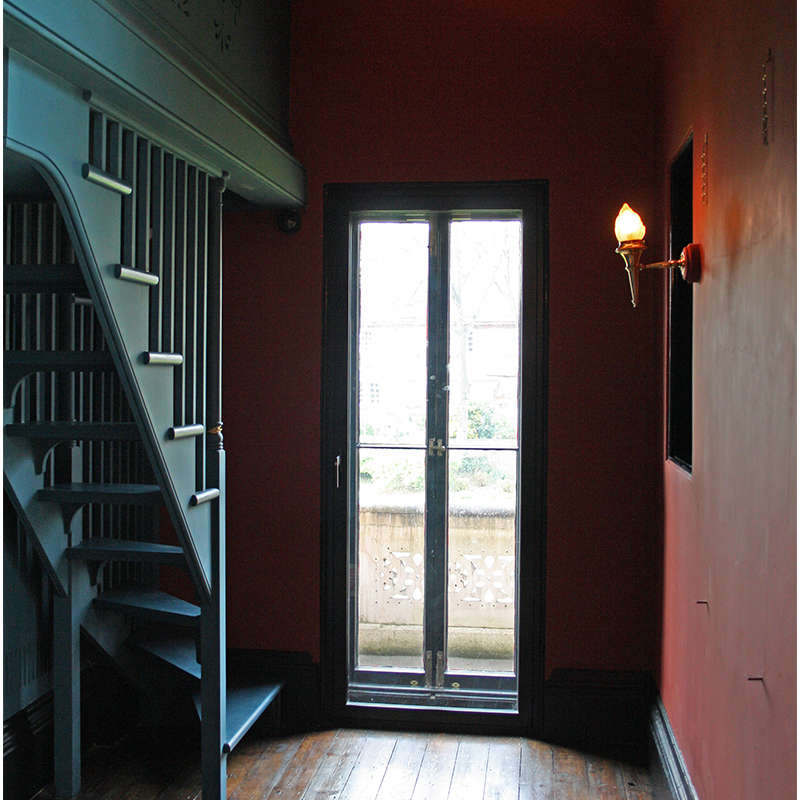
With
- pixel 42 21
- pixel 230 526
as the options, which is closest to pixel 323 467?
pixel 230 526

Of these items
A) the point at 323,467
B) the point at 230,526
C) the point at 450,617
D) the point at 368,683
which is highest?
the point at 323,467

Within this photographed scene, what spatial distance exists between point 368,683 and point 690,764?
1.69m

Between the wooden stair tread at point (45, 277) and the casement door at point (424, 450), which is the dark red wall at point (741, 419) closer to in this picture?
the casement door at point (424, 450)

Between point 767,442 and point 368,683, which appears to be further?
point 368,683

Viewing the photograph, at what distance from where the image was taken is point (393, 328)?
12.6ft

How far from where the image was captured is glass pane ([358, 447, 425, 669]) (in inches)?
152

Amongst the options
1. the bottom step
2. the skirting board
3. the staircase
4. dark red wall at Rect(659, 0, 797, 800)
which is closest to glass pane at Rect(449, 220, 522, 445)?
dark red wall at Rect(659, 0, 797, 800)

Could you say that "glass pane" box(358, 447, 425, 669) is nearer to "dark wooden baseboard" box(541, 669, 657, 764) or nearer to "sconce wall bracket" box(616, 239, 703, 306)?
"dark wooden baseboard" box(541, 669, 657, 764)

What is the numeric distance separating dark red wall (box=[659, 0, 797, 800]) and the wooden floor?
0.60 meters

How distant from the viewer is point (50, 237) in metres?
3.23

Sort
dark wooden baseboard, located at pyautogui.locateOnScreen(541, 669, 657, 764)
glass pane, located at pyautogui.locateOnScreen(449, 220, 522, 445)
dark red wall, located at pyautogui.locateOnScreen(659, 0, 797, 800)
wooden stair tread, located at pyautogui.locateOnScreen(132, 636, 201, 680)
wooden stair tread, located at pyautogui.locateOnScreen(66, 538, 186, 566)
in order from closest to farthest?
1. dark red wall, located at pyautogui.locateOnScreen(659, 0, 797, 800)
2. wooden stair tread, located at pyautogui.locateOnScreen(66, 538, 186, 566)
3. wooden stair tread, located at pyautogui.locateOnScreen(132, 636, 201, 680)
4. dark wooden baseboard, located at pyautogui.locateOnScreen(541, 669, 657, 764)
5. glass pane, located at pyautogui.locateOnScreen(449, 220, 522, 445)

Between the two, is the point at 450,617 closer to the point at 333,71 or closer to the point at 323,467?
the point at 323,467

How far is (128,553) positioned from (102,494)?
0.31 meters

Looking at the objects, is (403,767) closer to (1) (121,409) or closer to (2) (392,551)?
(2) (392,551)
